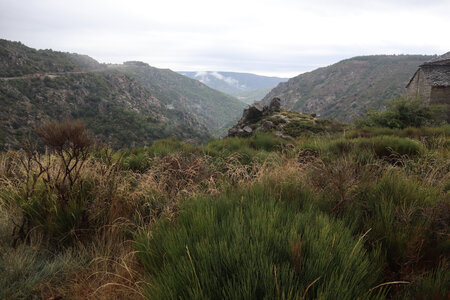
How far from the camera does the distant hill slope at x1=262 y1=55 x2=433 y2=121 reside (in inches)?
3307

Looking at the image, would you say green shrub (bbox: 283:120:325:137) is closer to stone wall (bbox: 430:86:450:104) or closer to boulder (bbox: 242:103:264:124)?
boulder (bbox: 242:103:264:124)

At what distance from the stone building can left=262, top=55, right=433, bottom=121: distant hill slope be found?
50466mm

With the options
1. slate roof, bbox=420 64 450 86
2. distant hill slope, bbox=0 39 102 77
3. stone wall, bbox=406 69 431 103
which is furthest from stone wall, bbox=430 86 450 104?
distant hill slope, bbox=0 39 102 77

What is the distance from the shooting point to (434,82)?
71.6 ft

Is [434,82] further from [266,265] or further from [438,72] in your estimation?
[266,265]

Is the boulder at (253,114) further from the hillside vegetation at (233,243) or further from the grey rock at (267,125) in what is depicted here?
the hillside vegetation at (233,243)

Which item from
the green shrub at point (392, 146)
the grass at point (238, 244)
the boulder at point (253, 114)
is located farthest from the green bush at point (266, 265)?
the boulder at point (253, 114)

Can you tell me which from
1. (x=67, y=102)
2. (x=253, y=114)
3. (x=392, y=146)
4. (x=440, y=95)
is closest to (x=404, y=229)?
(x=392, y=146)

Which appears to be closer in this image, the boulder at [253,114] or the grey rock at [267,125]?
the grey rock at [267,125]

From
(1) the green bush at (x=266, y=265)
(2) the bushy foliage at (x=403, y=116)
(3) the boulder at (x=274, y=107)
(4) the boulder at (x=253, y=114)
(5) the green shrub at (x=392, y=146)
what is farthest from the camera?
(3) the boulder at (x=274, y=107)

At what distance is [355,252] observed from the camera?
1.37m

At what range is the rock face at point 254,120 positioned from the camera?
610 inches

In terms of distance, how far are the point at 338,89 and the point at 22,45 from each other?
135669mm

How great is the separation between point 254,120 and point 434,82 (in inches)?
725
